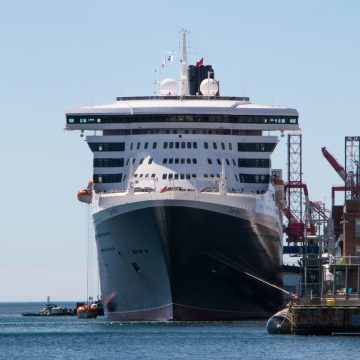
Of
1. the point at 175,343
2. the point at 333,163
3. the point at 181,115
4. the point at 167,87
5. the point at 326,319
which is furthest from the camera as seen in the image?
the point at 333,163

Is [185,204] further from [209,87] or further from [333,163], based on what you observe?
[333,163]

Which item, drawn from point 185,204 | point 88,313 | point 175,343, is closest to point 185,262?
point 185,204

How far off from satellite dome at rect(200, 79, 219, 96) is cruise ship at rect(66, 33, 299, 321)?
0.10 m

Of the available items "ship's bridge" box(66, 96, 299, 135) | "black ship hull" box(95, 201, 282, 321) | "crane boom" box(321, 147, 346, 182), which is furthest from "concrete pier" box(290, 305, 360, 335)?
"crane boom" box(321, 147, 346, 182)

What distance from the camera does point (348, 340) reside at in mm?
82938

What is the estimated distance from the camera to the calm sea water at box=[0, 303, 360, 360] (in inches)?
3091

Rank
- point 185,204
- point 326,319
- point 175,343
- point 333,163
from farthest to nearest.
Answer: point 333,163, point 185,204, point 175,343, point 326,319

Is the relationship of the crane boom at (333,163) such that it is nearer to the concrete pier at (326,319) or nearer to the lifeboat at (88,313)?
the lifeboat at (88,313)

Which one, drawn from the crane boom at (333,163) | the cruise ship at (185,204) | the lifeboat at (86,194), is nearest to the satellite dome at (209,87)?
the cruise ship at (185,204)

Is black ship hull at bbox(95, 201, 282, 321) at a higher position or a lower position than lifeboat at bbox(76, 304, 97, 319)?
higher

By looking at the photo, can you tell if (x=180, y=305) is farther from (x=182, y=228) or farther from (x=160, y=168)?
(x=160, y=168)

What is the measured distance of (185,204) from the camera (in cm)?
10281

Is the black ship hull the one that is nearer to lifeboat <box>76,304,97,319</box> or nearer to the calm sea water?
the calm sea water

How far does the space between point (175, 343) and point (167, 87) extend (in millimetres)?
41720
